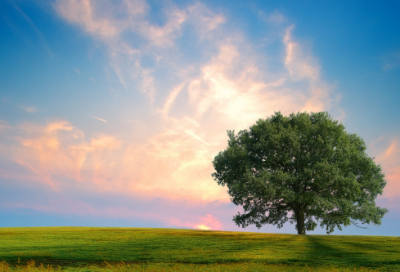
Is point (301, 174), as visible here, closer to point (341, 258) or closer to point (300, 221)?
point (300, 221)

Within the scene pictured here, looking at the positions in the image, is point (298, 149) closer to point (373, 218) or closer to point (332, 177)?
point (332, 177)

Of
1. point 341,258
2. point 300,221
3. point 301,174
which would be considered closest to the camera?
point 341,258

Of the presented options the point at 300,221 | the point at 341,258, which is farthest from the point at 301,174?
the point at 341,258

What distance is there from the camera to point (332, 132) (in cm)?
3466

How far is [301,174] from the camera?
32.2 m

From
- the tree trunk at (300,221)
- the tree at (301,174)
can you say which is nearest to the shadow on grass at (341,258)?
the tree at (301,174)

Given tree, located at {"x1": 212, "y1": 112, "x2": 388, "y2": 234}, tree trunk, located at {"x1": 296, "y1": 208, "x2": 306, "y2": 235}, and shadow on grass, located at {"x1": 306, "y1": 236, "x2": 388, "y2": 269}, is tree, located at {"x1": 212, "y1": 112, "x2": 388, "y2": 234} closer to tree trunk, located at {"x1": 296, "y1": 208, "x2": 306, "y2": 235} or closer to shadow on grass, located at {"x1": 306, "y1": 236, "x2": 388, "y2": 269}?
tree trunk, located at {"x1": 296, "y1": 208, "x2": 306, "y2": 235}

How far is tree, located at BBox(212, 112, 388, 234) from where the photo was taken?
31.8 metres

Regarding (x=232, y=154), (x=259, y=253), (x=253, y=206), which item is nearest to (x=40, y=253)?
(x=259, y=253)

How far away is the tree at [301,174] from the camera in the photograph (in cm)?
3183

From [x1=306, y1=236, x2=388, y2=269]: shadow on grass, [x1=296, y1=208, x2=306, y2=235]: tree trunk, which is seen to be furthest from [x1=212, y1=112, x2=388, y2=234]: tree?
[x1=306, y1=236, x2=388, y2=269]: shadow on grass

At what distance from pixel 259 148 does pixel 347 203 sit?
10909mm

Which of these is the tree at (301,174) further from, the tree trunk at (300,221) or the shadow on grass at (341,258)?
the shadow on grass at (341,258)

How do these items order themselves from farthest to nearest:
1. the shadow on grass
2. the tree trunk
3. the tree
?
the tree trunk, the tree, the shadow on grass
